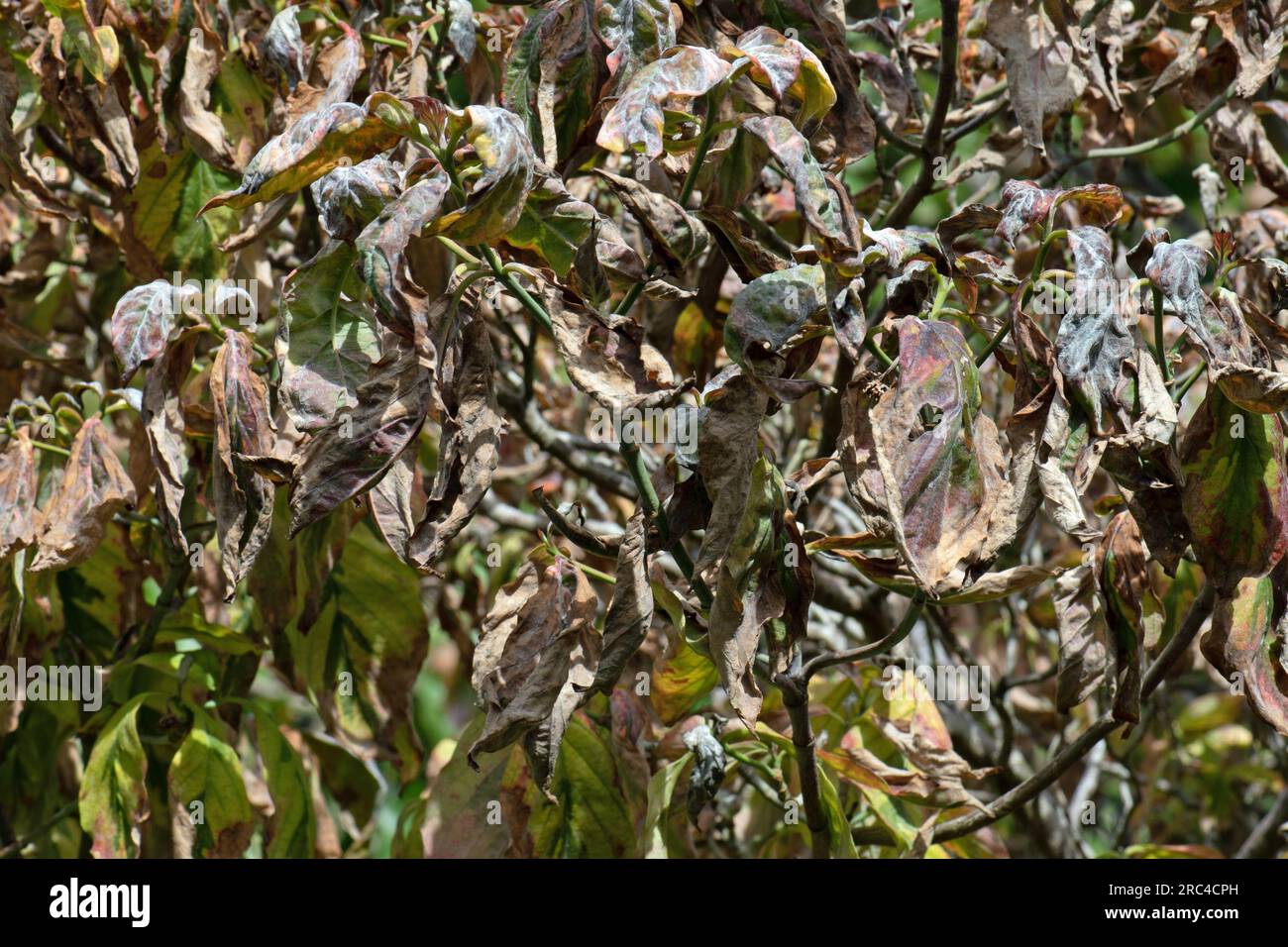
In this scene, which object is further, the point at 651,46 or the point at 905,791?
the point at 905,791

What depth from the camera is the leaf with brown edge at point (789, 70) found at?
932 millimetres

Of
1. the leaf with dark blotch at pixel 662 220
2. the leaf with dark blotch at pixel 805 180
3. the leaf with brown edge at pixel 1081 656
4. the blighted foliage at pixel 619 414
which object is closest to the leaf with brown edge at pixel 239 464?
the blighted foliage at pixel 619 414

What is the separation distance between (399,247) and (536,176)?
0.57 ft

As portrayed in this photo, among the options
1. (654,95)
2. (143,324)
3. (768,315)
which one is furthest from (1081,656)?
(143,324)

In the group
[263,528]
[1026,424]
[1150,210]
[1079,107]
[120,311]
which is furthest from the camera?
[1150,210]

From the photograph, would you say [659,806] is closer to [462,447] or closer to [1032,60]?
[462,447]

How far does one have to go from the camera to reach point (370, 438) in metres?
0.88

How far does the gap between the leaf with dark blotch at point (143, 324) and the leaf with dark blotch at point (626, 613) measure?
1.45 feet

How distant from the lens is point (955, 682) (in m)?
1.72

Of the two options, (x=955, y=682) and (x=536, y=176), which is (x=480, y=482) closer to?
(x=536, y=176)

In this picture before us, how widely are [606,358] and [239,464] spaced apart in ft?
1.04

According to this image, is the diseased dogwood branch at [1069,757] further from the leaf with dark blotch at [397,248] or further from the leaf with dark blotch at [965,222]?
the leaf with dark blotch at [397,248]

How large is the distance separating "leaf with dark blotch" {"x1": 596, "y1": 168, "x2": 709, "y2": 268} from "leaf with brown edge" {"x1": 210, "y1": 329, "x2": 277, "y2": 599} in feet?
1.08
